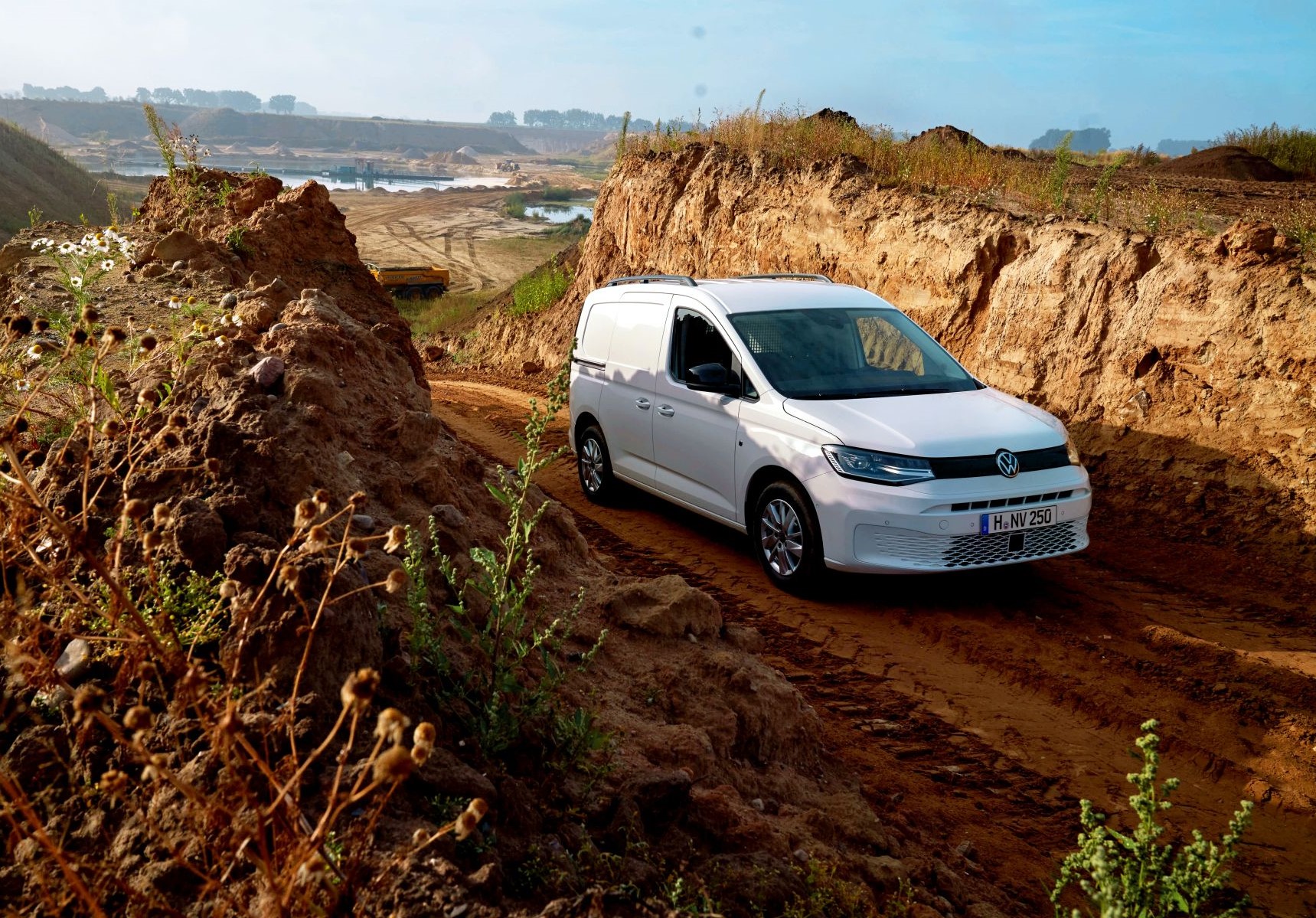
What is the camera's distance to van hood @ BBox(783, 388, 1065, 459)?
700 centimetres

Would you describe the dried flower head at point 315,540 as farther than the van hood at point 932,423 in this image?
No

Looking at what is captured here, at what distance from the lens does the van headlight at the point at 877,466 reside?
6887 millimetres

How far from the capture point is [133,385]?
209 inches

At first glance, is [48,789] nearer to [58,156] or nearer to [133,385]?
[133,385]

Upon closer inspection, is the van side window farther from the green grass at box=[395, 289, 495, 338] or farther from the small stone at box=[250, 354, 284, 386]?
the green grass at box=[395, 289, 495, 338]

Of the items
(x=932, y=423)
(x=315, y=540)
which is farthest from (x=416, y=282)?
(x=315, y=540)

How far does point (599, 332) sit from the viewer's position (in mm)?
9891

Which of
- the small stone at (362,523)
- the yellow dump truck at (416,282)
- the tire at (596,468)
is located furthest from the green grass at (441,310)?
the small stone at (362,523)

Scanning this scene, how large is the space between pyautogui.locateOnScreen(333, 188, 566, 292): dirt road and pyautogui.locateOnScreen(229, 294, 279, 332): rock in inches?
1360

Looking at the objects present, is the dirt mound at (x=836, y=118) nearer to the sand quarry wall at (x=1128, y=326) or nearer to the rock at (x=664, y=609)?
the sand quarry wall at (x=1128, y=326)

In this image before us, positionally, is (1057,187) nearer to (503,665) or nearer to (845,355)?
(845,355)

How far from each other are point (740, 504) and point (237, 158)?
479ft

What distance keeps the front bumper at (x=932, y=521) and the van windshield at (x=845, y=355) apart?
1.00 metres

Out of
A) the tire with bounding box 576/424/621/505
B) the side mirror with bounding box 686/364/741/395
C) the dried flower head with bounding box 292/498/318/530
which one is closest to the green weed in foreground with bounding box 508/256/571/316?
the tire with bounding box 576/424/621/505
